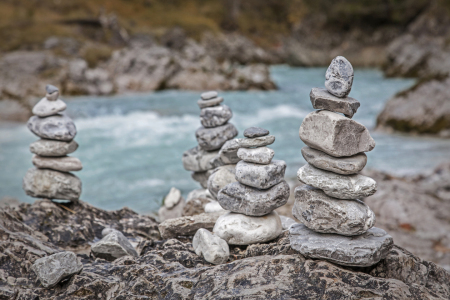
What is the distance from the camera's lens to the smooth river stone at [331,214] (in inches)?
122

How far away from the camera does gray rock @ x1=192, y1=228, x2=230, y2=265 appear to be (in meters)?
3.45

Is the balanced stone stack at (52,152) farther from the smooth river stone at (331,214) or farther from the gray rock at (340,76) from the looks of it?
the gray rock at (340,76)

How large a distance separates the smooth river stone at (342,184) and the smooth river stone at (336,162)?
0.18 ft

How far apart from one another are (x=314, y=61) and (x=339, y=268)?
29361mm

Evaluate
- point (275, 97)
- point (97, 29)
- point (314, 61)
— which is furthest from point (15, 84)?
point (314, 61)

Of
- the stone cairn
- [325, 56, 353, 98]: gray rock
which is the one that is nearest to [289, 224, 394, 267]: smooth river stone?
the stone cairn

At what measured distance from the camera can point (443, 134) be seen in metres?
12.0

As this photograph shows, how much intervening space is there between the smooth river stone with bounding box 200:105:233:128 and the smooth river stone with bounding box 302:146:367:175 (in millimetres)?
2007

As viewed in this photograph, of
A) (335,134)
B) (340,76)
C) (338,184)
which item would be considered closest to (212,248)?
(338,184)

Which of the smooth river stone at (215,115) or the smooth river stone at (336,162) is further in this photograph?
the smooth river stone at (215,115)

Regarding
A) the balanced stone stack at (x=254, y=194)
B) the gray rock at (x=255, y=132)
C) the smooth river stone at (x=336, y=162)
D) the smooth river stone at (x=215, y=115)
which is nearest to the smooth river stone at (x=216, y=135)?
the smooth river stone at (x=215, y=115)

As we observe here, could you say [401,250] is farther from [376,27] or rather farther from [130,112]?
[376,27]

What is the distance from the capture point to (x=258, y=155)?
363cm

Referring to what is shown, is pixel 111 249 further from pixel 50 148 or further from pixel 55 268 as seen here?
pixel 50 148
